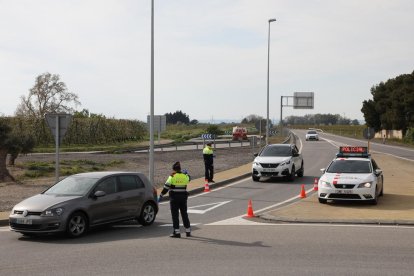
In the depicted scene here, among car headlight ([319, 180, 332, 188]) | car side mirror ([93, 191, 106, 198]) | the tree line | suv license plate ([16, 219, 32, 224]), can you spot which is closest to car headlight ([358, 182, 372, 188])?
car headlight ([319, 180, 332, 188])

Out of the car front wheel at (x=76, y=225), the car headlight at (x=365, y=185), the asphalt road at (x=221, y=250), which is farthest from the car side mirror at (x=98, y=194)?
the car headlight at (x=365, y=185)

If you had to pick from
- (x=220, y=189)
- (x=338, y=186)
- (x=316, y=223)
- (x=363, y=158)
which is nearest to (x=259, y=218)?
(x=316, y=223)

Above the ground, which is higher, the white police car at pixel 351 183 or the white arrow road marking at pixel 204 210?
the white police car at pixel 351 183

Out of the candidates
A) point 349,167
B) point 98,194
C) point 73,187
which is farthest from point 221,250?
point 349,167

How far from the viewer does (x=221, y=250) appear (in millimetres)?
10570

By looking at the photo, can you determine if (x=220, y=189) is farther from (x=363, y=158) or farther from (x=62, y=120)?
(x=62, y=120)

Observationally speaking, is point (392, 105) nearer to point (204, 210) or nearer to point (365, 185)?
point (365, 185)

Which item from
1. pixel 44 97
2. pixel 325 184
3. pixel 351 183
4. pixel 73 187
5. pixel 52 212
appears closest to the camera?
pixel 52 212

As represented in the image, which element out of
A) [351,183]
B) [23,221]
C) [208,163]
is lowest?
[23,221]

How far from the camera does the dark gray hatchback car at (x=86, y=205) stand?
11.8 meters

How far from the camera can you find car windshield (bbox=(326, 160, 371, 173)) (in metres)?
18.1

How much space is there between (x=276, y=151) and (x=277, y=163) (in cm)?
169

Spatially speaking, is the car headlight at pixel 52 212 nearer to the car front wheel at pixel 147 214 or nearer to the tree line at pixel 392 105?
the car front wheel at pixel 147 214

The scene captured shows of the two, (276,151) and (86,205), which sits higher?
(276,151)
